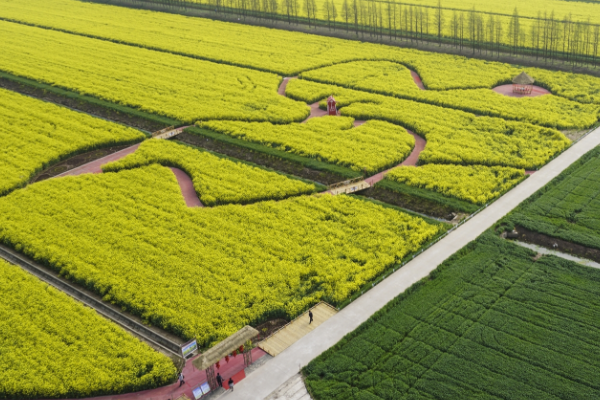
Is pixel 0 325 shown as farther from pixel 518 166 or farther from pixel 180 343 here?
pixel 518 166

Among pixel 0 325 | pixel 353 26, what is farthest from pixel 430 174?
pixel 353 26

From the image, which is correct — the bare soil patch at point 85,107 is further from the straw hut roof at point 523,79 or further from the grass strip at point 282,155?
the straw hut roof at point 523,79

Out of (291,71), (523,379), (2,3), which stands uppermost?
(2,3)

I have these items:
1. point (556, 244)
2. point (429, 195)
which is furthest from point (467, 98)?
point (556, 244)

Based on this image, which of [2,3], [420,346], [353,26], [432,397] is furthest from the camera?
[2,3]

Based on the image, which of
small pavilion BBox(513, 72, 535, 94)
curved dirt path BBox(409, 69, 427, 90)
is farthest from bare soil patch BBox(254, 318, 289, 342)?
small pavilion BBox(513, 72, 535, 94)

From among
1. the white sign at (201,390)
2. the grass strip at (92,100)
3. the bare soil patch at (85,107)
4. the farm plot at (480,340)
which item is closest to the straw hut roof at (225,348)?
the white sign at (201,390)

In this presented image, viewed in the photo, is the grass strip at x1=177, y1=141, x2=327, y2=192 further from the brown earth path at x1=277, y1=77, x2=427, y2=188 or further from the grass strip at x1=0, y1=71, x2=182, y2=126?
the grass strip at x1=0, y1=71, x2=182, y2=126
